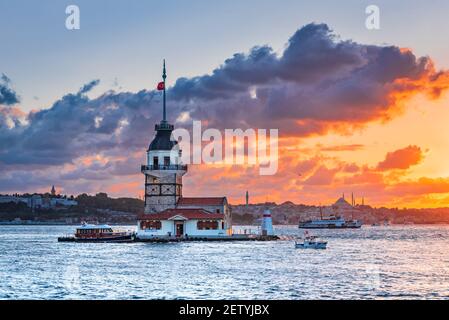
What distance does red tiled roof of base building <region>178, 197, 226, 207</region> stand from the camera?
100438 mm

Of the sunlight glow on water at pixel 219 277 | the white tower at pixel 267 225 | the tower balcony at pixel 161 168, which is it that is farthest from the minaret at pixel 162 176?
the sunlight glow on water at pixel 219 277

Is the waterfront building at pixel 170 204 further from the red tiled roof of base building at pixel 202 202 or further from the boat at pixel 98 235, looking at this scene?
the boat at pixel 98 235

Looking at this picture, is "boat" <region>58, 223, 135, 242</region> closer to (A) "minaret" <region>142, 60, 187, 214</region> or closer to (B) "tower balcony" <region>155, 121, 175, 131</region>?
(A) "minaret" <region>142, 60, 187, 214</region>

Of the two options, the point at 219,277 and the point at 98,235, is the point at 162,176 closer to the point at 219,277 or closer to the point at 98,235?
the point at 98,235

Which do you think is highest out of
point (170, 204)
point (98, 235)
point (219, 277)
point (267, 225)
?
point (170, 204)

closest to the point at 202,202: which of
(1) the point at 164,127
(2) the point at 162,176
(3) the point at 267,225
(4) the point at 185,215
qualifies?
(4) the point at 185,215

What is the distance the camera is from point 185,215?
9719 centimetres

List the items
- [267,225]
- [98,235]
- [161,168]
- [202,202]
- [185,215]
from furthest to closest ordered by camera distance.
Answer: [267,225] → [98,235] → [202,202] → [161,168] → [185,215]

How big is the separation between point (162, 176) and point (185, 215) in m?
7.38

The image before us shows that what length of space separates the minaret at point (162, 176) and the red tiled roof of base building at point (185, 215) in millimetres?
2367

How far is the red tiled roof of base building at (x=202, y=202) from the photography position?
10044 centimetres

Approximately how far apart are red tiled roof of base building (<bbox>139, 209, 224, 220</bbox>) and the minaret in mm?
2367
